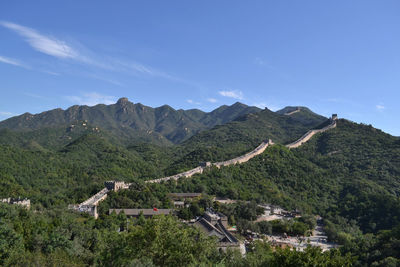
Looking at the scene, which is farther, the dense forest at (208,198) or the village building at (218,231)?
the village building at (218,231)

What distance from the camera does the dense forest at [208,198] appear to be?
63.6 feet

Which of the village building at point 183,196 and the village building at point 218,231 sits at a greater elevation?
the village building at point 183,196

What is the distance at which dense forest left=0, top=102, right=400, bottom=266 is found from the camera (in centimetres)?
1938

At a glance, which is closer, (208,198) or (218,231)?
(218,231)

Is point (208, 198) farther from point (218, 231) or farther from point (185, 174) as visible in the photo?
point (218, 231)

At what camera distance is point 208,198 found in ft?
160

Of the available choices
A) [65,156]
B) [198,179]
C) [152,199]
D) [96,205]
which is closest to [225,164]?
[198,179]

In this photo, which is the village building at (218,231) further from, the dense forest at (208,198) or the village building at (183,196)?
the village building at (183,196)

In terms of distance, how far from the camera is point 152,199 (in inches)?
1890

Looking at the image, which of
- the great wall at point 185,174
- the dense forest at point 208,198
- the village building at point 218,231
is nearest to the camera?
the dense forest at point 208,198

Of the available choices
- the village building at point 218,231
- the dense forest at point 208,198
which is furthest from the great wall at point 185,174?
the village building at point 218,231

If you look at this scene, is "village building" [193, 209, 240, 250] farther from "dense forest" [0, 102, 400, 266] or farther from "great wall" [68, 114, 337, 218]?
"great wall" [68, 114, 337, 218]

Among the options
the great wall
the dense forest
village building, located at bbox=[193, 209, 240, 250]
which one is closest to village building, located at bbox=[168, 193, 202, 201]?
the dense forest

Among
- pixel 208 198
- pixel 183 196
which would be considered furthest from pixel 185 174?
pixel 208 198
